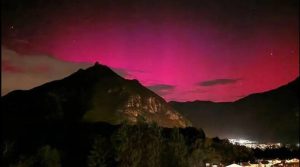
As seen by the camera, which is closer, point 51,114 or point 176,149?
point 176,149

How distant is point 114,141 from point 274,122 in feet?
519

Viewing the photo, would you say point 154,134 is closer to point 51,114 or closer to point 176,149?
point 176,149

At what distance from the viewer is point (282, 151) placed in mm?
117438

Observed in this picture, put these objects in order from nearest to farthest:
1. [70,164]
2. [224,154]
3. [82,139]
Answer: [70,164] → [224,154] → [82,139]

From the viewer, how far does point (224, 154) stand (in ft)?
344

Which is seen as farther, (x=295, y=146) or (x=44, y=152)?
(x=295, y=146)

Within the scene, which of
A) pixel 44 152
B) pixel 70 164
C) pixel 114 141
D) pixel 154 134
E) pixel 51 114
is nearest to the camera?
pixel 154 134

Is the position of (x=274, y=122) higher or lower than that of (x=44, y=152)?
higher

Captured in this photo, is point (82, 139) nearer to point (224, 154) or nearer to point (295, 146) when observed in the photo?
point (224, 154)

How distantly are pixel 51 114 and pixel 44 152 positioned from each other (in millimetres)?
136175

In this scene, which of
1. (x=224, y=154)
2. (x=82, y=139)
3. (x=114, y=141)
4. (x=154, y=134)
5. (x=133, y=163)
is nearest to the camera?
(x=133, y=163)

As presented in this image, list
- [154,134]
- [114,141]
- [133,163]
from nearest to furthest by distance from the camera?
[133,163] < [154,134] < [114,141]

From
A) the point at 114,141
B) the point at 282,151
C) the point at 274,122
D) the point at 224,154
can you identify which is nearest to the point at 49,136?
the point at 224,154

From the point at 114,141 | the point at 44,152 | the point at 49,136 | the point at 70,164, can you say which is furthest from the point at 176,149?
the point at 49,136
